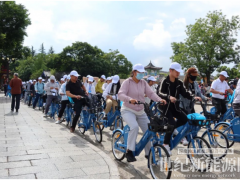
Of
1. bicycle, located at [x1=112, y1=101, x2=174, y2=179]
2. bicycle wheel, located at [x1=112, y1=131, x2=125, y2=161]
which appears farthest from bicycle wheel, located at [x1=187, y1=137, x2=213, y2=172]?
bicycle wheel, located at [x1=112, y1=131, x2=125, y2=161]

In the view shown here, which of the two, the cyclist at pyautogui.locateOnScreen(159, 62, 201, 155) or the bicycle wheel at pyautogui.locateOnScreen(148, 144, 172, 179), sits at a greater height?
the cyclist at pyautogui.locateOnScreen(159, 62, 201, 155)

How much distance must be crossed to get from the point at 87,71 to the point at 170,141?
172ft

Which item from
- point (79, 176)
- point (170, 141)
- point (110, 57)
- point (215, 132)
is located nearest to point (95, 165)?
point (79, 176)

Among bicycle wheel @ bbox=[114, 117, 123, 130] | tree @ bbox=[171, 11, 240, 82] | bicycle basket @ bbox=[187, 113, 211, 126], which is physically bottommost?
bicycle wheel @ bbox=[114, 117, 123, 130]

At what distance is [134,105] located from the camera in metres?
4.51

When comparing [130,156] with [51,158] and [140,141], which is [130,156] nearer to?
[140,141]

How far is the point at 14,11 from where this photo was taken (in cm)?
2930

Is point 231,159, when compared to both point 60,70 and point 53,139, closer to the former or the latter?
point 53,139

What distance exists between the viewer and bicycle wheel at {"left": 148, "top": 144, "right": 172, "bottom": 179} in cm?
368

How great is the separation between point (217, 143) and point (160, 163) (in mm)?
1642

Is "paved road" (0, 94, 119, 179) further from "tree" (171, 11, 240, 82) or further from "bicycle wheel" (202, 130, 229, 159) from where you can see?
"tree" (171, 11, 240, 82)

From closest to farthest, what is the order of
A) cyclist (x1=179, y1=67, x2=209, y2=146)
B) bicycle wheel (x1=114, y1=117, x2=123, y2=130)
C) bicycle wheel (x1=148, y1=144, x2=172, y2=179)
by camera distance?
bicycle wheel (x1=148, y1=144, x2=172, y2=179), cyclist (x1=179, y1=67, x2=209, y2=146), bicycle wheel (x1=114, y1=117, x2=123, y2=130)

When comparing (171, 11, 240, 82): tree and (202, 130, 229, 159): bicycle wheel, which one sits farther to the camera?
(171, 11, 240, 82): tree

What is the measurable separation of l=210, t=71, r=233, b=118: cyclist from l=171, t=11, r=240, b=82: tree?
97.1 ft
